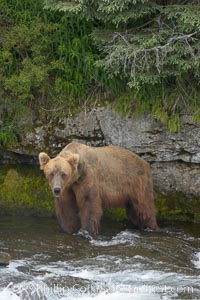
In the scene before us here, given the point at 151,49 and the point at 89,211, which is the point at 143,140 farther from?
the point at 89,211

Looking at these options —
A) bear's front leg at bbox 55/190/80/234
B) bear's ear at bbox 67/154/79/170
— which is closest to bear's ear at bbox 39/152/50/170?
bear's ear at bbox 67/154/79/170

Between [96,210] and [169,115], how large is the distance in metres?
1.94

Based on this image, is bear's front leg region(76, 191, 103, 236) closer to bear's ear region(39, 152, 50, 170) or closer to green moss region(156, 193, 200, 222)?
bear's ear region(39, 152, 50, 170)

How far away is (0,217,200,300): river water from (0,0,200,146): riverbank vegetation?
173 centimetres

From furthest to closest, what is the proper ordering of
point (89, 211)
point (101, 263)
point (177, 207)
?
1. point (177, 207)
2. point (89, 211)
3. point (101, 263)

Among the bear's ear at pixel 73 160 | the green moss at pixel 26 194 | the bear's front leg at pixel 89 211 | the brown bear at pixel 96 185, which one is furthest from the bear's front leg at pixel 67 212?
the green moss at pixel 26 194

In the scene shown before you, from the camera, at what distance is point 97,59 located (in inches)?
456

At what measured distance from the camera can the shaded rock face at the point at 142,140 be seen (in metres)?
11.4

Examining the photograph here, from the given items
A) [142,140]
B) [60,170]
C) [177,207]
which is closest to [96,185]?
[60,170]

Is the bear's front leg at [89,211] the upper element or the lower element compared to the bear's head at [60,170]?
lower

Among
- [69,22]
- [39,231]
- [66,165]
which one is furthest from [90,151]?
[69,22]

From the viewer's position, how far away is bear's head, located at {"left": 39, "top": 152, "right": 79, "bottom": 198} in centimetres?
990

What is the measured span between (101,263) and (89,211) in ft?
4.83

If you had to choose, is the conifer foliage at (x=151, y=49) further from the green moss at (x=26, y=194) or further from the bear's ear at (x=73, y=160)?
the green moss at (x=26, y=194)
